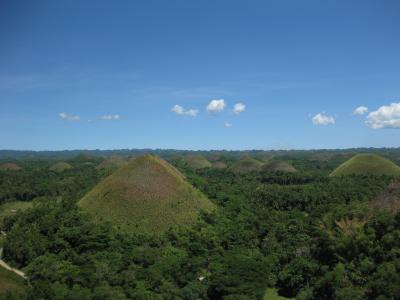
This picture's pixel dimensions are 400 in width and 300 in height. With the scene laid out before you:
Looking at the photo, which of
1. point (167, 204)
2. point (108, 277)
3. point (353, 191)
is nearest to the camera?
point (108, 277)

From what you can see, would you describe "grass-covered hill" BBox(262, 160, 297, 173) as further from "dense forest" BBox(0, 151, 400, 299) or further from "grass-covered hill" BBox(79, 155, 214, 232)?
"dense forest" BBox(0, 151, 400, 299)

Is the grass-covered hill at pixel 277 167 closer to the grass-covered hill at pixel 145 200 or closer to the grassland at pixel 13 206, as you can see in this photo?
the grass-covered hill at pixel 145 200

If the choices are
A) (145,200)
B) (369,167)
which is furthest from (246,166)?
(145,200)

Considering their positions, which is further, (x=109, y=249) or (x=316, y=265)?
(x=109, y=249)

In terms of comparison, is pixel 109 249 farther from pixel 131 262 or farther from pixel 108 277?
pixel 108 277

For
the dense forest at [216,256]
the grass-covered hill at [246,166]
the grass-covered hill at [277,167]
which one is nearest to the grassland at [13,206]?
the dense forest at [216,256]

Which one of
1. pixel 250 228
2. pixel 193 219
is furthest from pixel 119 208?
pixel 250 228

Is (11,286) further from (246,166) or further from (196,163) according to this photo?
(196,163)
